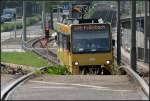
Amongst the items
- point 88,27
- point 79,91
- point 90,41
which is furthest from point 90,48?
point 79,91

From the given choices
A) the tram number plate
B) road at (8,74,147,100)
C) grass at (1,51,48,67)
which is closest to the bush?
grass at (1,51,48,67)

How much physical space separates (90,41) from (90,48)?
1.25ft

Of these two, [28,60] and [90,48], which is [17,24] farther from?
[90,48]

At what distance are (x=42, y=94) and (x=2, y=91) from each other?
105 centimetres

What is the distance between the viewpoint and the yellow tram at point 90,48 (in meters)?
33.9

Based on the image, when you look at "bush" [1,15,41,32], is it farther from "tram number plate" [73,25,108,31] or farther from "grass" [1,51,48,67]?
"tram number plate" [73,25,108,31]

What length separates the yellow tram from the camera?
111ft

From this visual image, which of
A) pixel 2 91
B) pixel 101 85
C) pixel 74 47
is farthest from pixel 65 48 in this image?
pixel 2 91

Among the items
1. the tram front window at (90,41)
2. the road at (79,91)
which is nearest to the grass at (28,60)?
the tram front window at (90,41)

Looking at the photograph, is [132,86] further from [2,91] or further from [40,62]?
[40,62]

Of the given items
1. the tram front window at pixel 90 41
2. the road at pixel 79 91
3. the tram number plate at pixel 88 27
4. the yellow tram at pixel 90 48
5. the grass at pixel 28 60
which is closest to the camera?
the road at pixel 79 91

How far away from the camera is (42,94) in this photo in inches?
645

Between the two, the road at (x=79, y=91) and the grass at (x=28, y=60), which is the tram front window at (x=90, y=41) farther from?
the road at (x=79, y=91)

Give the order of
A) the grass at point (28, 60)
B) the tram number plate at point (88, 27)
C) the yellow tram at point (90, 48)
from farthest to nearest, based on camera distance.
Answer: the grass at point (28, 60), the tram number plate at point (88, 27), the yellow tram at point (90, 48)
